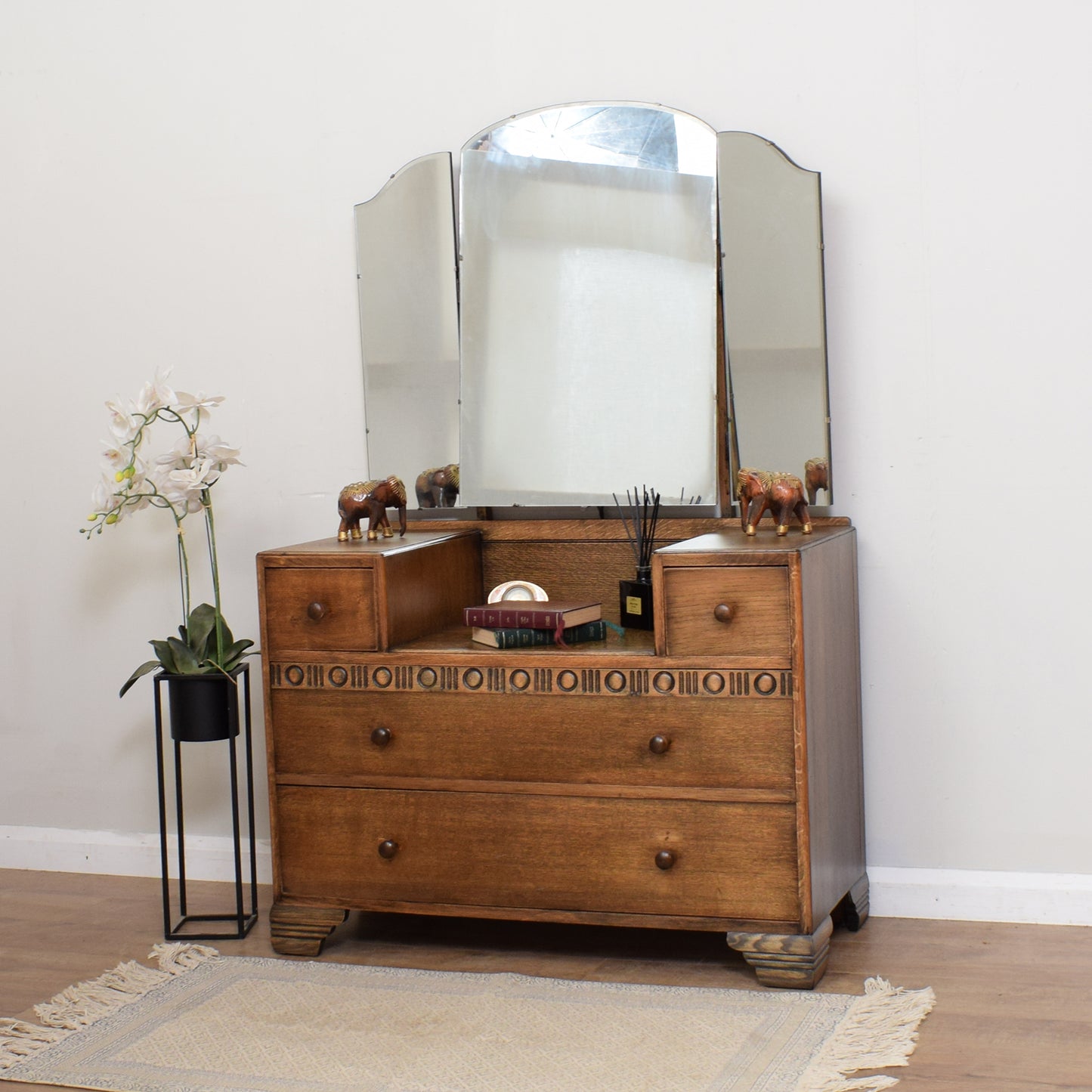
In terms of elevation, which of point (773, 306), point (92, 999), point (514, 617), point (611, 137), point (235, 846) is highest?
point (611, 137)

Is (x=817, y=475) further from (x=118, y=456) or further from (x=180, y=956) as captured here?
→ (x=180, y=956)

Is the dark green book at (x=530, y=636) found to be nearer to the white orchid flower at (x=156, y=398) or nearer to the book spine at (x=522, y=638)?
the book spine at (x=522, y=638)

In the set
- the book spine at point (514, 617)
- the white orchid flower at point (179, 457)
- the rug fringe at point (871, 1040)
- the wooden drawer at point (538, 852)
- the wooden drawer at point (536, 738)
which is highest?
the white orchid flower at point (179, 457)

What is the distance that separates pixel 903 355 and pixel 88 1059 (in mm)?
1863

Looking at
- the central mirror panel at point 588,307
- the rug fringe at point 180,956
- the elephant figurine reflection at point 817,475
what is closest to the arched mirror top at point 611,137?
the central mirror panel at point 588,307

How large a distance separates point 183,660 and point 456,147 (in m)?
1.18

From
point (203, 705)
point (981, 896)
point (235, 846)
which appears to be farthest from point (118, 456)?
point (981, 896)

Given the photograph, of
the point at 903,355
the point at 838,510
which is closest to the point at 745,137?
the point at 903,355

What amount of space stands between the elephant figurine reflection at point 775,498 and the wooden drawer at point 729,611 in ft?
0.71

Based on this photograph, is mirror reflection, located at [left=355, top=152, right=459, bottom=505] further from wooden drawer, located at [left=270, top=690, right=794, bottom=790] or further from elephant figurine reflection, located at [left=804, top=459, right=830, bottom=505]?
elephant figurine reflection, located at [left=804, top=459, right=830, bottom=505]

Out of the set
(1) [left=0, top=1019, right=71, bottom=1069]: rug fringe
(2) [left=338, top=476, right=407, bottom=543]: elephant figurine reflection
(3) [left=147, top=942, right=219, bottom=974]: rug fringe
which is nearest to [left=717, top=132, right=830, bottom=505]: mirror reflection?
(2) [left=338, top=476, right=407, bottom=543]: elephant figurine reflection

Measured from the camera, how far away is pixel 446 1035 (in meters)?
2.04

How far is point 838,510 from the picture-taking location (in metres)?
2.52

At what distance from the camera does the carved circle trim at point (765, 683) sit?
2.10 m
